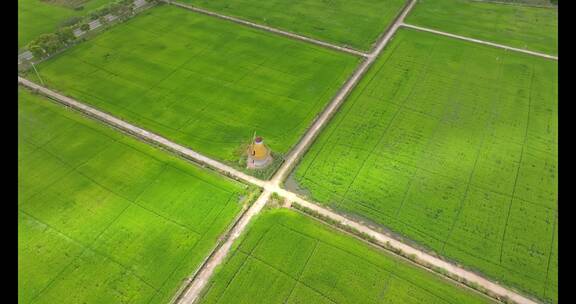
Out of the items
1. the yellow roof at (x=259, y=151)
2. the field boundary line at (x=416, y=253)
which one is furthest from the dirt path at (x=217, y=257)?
the yellow roof at (x=259, y=151)

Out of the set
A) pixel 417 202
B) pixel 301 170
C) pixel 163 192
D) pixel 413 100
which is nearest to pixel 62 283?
pixel 163 192

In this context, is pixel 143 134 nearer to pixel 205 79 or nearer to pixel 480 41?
pixel 205 79

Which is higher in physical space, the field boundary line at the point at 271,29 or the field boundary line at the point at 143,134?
the field boundary line at the point at 271,29

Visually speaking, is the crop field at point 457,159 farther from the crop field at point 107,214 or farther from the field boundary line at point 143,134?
the crop field at point 107,214

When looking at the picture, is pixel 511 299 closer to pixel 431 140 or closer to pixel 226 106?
pixel 431 140

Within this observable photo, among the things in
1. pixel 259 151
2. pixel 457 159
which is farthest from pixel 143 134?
pixel 457 159

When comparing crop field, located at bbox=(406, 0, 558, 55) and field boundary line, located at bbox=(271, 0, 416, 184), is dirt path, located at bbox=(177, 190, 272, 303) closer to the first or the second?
field boundary line, located at bbox=(271, 0, 416, 184)

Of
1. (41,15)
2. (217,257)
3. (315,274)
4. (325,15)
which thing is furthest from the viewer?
(325,15)

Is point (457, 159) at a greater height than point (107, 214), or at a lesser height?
greater

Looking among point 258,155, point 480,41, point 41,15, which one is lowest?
point 258,155
